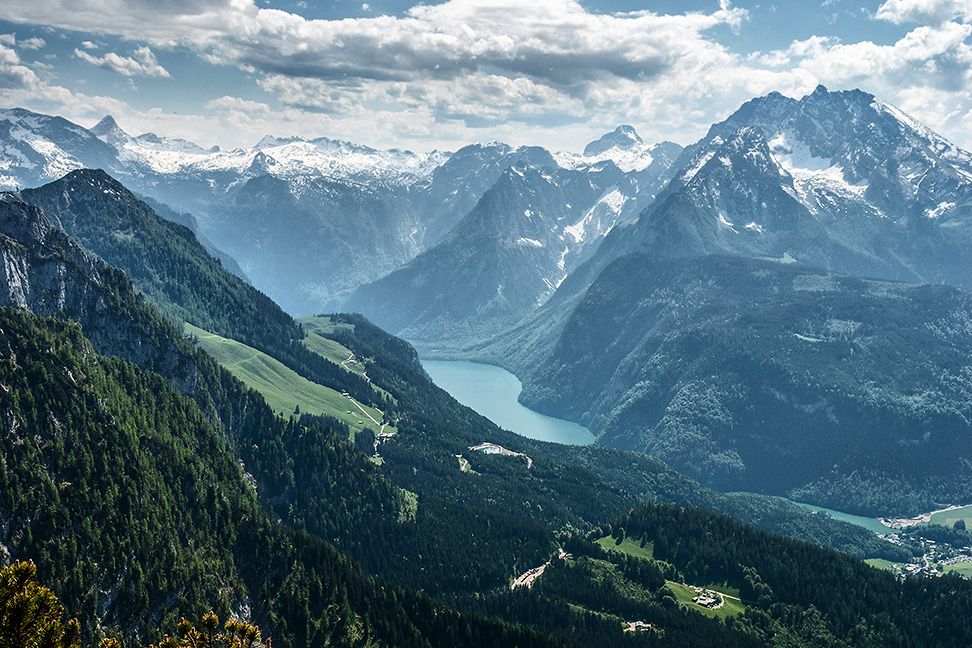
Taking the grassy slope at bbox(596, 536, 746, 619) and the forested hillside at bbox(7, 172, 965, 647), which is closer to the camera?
the forested hillside at bbox(7, 172, 965, 647)

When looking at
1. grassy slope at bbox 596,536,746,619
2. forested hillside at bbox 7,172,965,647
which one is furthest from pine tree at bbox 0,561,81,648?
grassy slope at bbox 596,536,746,619

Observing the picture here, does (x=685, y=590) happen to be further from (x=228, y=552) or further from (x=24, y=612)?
(x=24, y=612)

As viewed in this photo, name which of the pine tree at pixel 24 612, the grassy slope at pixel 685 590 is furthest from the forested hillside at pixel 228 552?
the pine tree at pixel 24 612

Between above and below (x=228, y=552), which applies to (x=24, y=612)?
above

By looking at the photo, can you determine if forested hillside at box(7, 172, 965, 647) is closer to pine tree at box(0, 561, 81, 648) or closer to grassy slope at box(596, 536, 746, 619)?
grassy slope at box(596, 536, 746, 619)

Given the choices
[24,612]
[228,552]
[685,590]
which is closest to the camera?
[24,612]

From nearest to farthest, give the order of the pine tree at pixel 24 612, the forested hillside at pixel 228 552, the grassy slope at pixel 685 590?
the pine tree at pixel 24 612, the forested hillside at pixel 228 552, the grassy slope at pixel 685 590

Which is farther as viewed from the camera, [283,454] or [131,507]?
[283,454]

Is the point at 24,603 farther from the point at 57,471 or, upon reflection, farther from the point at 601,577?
the point at 601,577

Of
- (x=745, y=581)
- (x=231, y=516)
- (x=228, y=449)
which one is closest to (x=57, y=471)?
(x=231, y=516)

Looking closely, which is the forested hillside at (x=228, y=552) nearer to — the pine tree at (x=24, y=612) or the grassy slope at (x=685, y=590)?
the grassy slope at (x=685, y=590)

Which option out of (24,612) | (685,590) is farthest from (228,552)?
(24,612)
